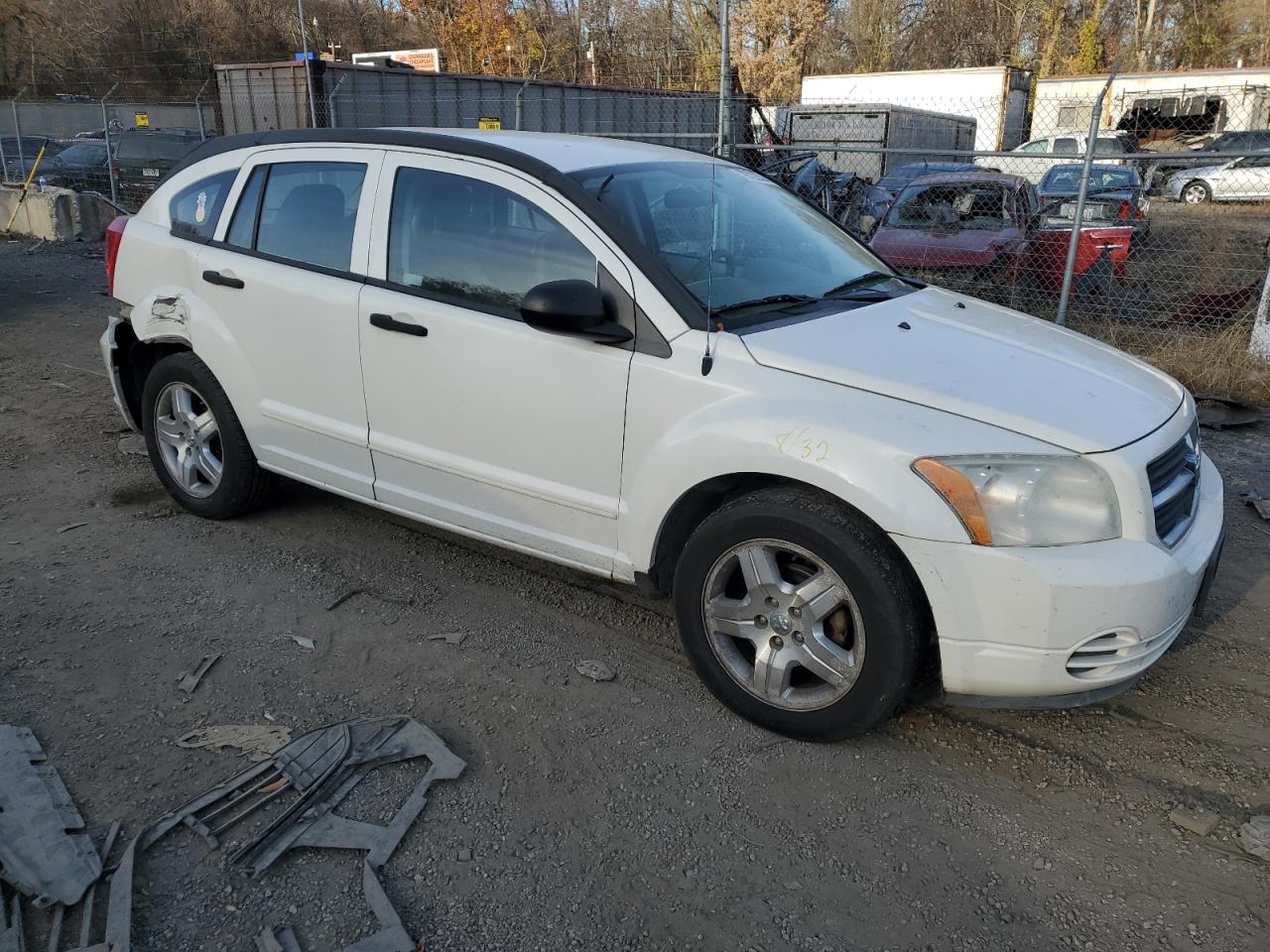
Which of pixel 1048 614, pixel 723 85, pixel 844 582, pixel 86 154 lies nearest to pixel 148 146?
pixel 86 154

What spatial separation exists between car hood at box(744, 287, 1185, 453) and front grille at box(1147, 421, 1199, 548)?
0.38 feet

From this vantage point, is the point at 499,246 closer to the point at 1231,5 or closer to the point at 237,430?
the point at 237,430

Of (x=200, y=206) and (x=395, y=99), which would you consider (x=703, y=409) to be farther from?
(x=395, y=99)

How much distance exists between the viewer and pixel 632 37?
37.2 meters

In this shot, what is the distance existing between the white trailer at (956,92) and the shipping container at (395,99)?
10.6m

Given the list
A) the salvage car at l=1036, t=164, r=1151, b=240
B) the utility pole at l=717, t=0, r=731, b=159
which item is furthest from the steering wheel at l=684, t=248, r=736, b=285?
the salvage car at l=1036, t=164, r=1151, b=240

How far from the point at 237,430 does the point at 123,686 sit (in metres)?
1.45

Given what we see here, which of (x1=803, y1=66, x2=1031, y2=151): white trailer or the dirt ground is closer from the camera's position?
the dirt ground

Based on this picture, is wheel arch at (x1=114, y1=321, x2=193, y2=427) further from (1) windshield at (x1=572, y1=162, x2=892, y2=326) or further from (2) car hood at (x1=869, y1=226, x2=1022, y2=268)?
A: (2) car hood at (x1=869, y1=226, x2=1022, y2=268)

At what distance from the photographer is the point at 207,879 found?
259cm

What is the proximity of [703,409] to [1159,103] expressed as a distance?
3306 cm

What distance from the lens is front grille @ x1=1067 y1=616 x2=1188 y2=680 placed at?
283cm

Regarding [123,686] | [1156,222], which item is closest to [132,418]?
[123,686]

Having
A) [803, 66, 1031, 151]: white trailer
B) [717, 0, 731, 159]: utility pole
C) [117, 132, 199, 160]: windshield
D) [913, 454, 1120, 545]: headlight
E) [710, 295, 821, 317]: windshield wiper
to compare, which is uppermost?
[803, 66, 1031, 151]: white trailer
